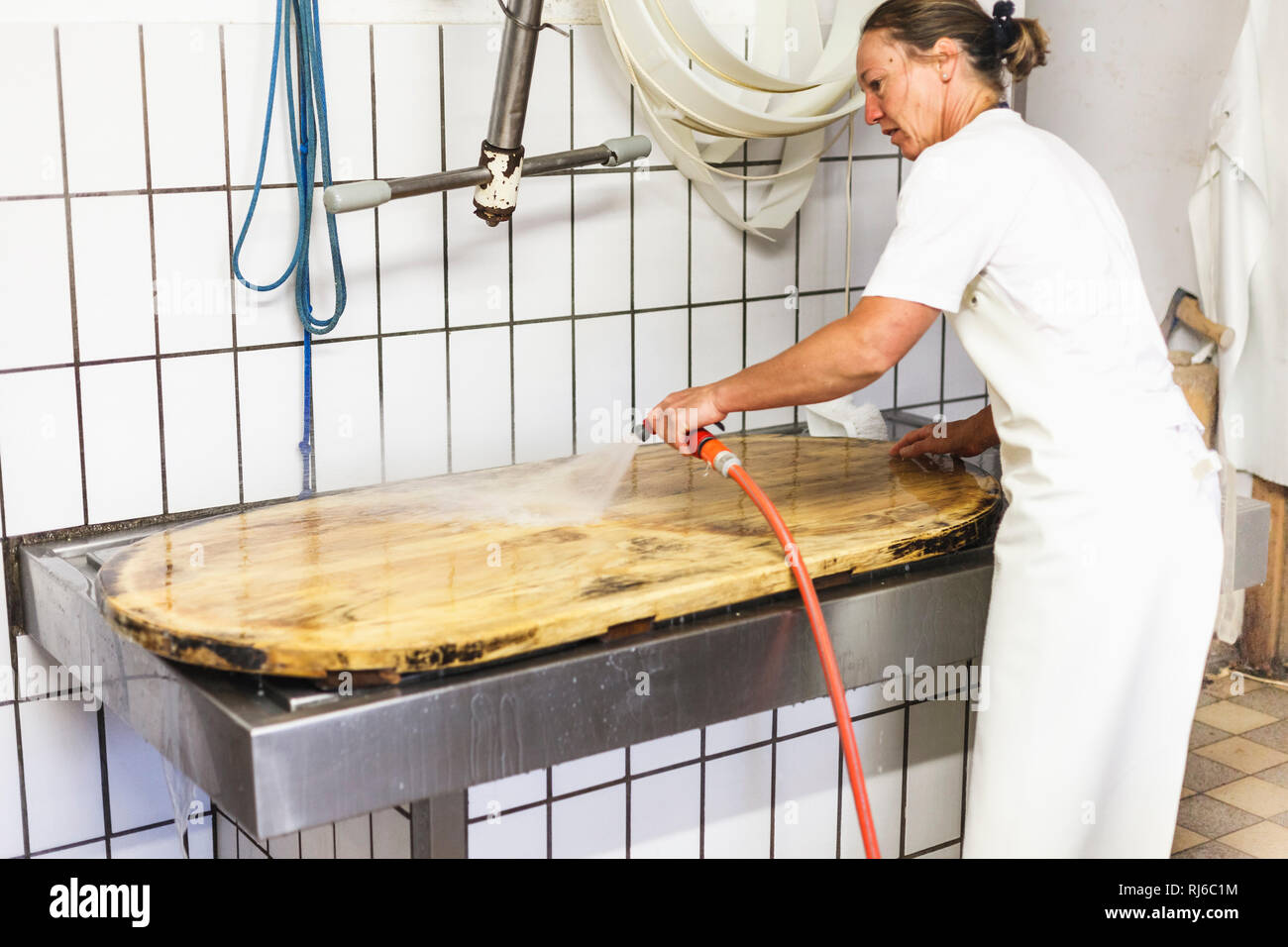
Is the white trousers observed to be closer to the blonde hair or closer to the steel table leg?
the blonde hair

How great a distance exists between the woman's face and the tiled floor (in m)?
1.59

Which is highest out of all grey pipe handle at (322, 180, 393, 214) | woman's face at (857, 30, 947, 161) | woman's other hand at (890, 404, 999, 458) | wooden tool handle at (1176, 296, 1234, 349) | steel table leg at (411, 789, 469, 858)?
woman's face at (857, 30, 947, 161)

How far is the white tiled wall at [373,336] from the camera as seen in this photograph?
1868 millimetres

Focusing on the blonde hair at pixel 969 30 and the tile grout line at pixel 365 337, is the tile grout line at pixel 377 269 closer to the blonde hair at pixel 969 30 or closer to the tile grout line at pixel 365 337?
the tile grout line at pixel 365 337

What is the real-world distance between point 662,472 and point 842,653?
482mm

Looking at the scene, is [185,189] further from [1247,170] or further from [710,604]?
[1247,170]

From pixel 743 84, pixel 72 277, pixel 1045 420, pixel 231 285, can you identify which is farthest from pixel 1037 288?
pixel 72 277

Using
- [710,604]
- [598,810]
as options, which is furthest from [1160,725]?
[598,810]

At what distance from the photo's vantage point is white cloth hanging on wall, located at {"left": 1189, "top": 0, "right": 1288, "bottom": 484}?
123 inches

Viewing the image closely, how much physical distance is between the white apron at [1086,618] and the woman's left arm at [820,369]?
151 mm

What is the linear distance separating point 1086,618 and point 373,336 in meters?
1.11

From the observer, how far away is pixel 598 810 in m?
2.20

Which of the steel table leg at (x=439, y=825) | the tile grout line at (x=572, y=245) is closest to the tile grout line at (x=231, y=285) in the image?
the tile grout line at (x=572, y=245)

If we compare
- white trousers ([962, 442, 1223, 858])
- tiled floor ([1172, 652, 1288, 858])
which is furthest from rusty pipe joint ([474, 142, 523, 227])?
tiled floor ([1172, 652, 1288, 858])
